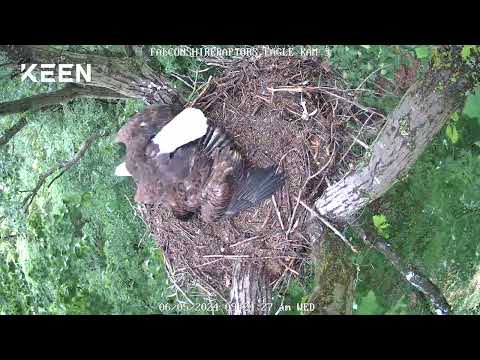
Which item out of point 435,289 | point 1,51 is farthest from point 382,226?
point 1,51

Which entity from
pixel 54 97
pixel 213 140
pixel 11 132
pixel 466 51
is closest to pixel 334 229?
pixel 213 140

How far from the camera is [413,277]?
8.58ft

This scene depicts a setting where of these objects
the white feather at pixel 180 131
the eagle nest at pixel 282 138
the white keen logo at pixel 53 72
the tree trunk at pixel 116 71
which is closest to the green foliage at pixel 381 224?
the eagle nest at pixel 282 138

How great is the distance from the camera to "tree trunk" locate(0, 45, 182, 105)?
2.66 metres

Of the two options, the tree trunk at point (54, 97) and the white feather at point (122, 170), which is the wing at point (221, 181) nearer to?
the white feather at point (122, 170)

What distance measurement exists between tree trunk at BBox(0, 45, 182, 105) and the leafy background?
0.06m

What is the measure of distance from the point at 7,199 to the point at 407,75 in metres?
2.12

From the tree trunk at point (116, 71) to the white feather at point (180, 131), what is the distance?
0.77ft

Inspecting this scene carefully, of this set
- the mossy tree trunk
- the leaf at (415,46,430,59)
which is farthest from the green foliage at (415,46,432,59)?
the mossy tree trunk

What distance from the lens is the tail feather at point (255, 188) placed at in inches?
105

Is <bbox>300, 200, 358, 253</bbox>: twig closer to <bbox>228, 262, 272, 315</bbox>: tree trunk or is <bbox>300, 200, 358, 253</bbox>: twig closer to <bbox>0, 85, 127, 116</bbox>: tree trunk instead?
<bbox>228, 262, 272, 315</bbox>: tree trunk

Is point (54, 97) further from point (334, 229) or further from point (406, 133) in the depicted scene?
point (406, 133)

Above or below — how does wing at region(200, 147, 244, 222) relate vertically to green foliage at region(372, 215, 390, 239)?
above

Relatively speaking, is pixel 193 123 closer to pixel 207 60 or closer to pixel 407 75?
pixel 207 60
